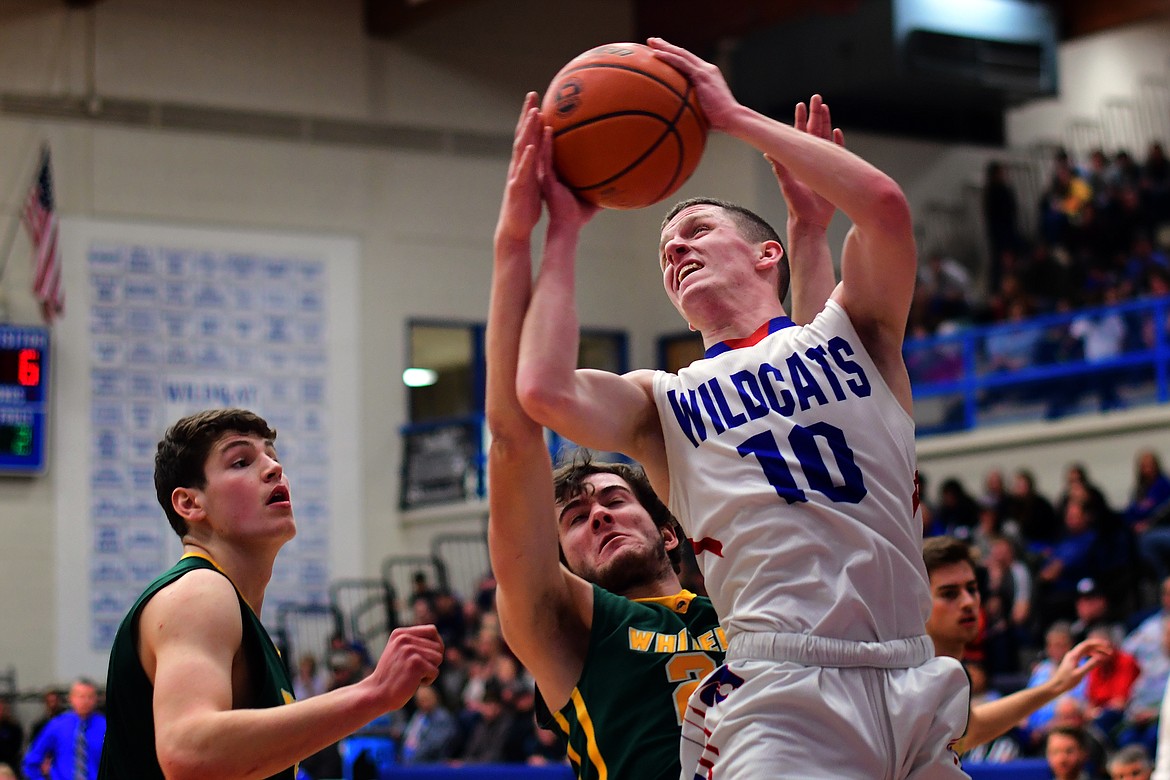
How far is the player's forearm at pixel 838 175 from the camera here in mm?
3225

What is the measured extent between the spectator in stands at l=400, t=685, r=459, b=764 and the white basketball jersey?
1116 cm

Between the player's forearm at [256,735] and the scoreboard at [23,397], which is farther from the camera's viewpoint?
the scoreboard at [23,397]

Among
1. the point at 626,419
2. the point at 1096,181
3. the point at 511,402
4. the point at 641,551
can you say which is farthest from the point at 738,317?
the point at 1096,181

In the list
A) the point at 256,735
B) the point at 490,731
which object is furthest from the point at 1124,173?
the point at 256,735

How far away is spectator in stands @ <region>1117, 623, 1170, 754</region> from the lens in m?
9.46

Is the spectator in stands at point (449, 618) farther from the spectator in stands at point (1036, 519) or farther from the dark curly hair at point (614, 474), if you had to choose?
the dark curly hair at point (614, 474)

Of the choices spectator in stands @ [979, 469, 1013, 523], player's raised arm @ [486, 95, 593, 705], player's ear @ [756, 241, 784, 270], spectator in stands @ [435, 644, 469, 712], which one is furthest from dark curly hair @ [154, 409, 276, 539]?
spectator in stands @ [979, 469, 1013, 523]

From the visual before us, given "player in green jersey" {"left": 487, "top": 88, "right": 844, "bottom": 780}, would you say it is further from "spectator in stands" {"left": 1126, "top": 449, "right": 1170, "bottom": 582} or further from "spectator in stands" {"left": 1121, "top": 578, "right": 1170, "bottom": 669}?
"spectator in stands" {"left": 1126, "top": 449, "right": 1170, "bottom": 582}

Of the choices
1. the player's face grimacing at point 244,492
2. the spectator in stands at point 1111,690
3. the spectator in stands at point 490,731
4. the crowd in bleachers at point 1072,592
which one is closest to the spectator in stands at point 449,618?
the spectator in stands at point 490,731

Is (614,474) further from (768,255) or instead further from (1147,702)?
(1147,702)

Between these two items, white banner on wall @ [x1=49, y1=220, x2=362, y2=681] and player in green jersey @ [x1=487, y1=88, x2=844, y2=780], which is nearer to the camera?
player in green jersey @ [x1=487, y1=88, x2=844, y2=780]

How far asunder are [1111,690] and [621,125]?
8.21m

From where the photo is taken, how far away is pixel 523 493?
10.9 feet

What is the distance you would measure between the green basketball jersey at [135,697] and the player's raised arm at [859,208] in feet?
4.80
